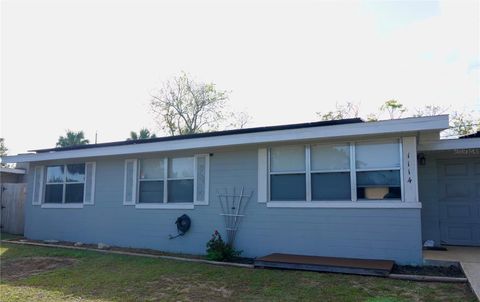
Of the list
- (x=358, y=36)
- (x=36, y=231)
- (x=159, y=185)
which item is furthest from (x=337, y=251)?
(x=36, y=231)

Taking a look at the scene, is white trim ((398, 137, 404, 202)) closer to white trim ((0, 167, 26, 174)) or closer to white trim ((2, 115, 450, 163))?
white trim ((2, 115, 450, 163))

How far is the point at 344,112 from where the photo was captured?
23.4m

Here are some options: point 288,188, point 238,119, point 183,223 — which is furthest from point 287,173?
point 238,119

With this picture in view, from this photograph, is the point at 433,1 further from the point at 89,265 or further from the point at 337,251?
the point at 89,265

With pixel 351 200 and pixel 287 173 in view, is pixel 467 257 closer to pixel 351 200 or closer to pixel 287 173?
pixel 351 200

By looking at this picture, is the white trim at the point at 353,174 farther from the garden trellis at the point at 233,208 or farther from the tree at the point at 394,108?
the tree at the point at 394,108

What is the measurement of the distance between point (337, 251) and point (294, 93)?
46.3 ft

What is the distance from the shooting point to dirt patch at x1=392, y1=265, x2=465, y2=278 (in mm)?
5641

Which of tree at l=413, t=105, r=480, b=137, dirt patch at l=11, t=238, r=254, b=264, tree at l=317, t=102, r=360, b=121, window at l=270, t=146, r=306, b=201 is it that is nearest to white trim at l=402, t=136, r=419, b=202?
window at l=270, t=146, r=306, b=201

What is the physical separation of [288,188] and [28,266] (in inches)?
210

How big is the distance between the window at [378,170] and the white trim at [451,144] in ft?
4.39

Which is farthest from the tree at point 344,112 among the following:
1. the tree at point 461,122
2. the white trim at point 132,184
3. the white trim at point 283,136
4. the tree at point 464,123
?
the white trim at point 283,136

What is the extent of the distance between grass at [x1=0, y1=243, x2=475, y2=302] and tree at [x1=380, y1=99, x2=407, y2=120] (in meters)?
18.5

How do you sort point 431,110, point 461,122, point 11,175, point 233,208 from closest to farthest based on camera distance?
point 233,208
point 11,175
point 461,122
point 431,110
